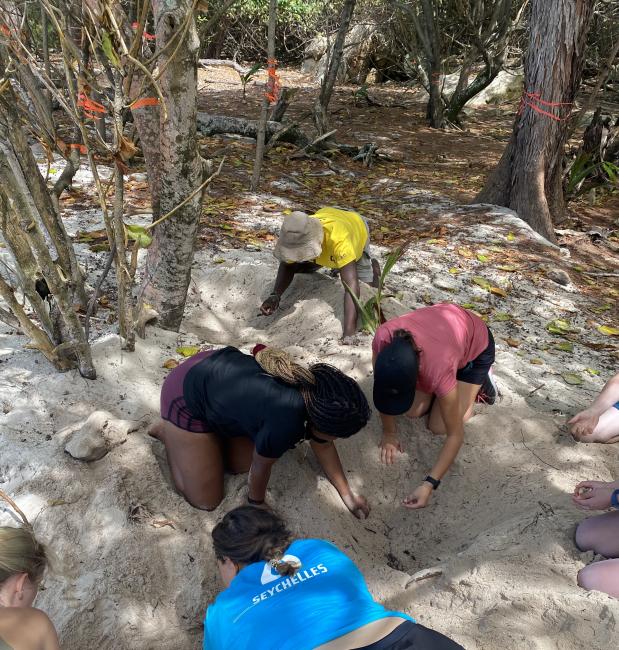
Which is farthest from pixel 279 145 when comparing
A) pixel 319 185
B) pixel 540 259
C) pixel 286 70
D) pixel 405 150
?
pixel 286 70

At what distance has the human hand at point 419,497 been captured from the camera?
8.53 ft

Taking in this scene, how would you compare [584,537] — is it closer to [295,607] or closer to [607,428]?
[607,428]

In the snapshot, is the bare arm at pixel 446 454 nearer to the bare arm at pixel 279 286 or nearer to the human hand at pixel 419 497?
the human hand at pixel 419 497

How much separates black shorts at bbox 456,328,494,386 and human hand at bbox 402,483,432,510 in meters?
0.57

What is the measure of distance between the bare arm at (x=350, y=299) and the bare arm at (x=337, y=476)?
3.13 ft

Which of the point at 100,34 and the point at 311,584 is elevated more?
the point at 100,34

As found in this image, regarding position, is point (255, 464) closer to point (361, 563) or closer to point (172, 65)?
point (361, 563)

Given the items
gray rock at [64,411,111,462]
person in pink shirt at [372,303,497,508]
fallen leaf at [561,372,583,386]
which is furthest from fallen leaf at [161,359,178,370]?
fallen leaf at [561,372,583,386]

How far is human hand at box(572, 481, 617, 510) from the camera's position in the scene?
2111mm

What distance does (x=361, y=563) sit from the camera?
2389 mm

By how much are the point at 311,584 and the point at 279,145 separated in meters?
7.22

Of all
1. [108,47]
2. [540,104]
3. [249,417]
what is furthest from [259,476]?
[540,104]

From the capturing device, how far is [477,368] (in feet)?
9.27

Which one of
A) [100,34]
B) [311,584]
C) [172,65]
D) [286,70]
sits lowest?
[286,70]
